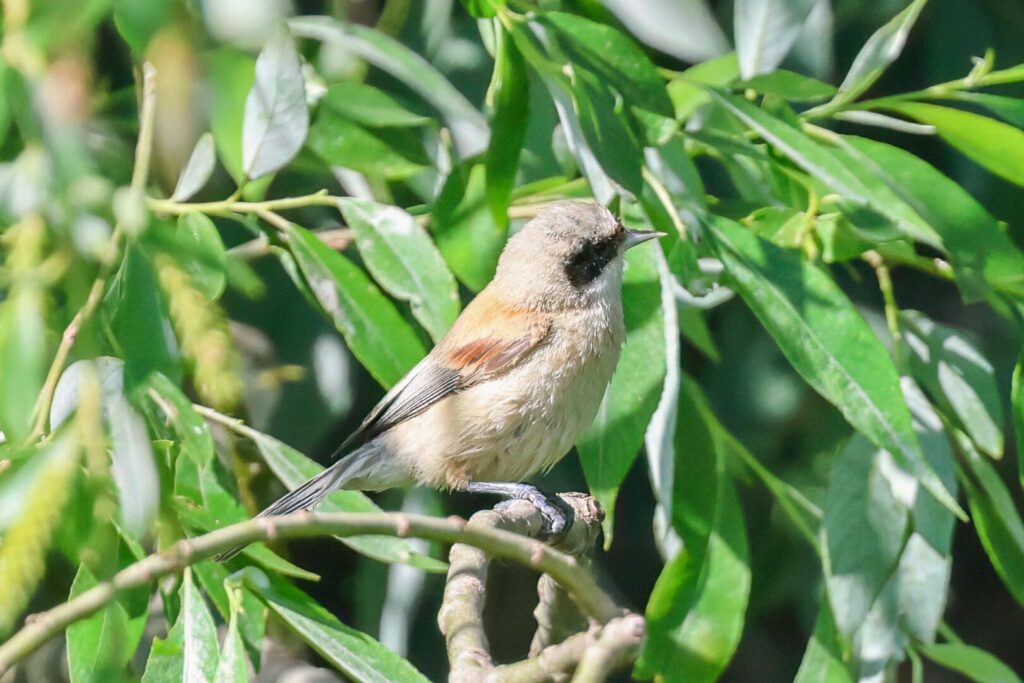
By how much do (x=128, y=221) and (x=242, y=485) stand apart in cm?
209

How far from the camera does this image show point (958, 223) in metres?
2.44

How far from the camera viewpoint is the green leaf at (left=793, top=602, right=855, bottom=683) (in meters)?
2.66

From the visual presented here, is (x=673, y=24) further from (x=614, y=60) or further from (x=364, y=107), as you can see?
(x=364, y=107)

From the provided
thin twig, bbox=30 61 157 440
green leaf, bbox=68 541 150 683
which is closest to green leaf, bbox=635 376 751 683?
green leaf, bbox=68 541 150 683

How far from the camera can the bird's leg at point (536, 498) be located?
2633 mm

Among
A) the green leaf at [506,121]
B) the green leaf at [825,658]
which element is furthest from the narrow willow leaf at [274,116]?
the green leaf at [825,658]

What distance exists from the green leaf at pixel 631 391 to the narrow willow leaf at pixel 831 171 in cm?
32

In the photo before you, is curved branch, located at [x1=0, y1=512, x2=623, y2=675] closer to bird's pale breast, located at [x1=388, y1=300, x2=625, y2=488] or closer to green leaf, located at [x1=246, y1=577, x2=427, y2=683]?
green leaf, located at [x1=246, y1=577, x2=427, y2=683]

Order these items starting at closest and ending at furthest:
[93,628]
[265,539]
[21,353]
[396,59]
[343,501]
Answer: [21,353] < [265,539] < [93,628] < [396,59] < [343,501]

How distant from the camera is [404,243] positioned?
2.51 m

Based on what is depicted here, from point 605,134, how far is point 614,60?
172mm

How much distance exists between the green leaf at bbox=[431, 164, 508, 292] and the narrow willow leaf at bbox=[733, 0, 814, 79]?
0.56 meters

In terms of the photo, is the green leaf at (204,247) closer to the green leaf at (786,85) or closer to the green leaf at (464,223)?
the green leaf at (464,223)

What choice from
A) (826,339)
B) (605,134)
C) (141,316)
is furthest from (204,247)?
(826,339)
